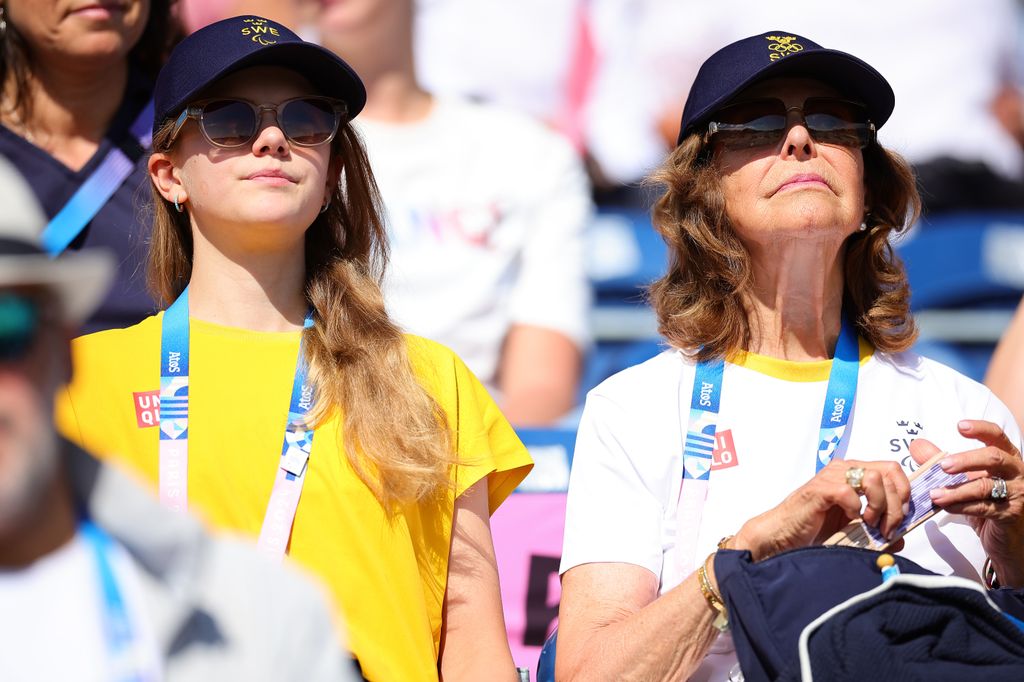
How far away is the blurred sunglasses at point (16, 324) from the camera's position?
3.79 feet

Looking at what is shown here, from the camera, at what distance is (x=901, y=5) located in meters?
4.83

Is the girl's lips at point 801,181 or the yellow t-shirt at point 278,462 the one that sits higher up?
the girl's lips at point 801,181

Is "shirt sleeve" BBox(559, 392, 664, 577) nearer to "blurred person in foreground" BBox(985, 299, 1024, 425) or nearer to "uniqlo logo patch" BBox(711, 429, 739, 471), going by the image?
"uniqlo logo patch" BBox(711, 429, 739, 471)

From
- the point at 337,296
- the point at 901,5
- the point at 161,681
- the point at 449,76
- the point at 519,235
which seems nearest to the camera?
the point at 161,681

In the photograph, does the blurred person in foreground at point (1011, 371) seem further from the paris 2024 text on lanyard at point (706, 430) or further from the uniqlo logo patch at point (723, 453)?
the uniqlo logo patch at point (723, 453)

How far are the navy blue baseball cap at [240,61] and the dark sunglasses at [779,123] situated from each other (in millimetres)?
725

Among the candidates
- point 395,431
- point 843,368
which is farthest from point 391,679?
point 843,368

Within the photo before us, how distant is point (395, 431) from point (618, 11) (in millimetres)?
2685

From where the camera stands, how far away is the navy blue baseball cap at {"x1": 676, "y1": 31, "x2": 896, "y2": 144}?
2604 millimetres

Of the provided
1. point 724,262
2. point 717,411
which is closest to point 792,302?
point 724,262

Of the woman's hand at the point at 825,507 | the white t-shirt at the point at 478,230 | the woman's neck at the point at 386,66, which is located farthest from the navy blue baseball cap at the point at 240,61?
the woman's neck at the point at 386,66

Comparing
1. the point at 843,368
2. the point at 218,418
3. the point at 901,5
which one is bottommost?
the point at 218,418

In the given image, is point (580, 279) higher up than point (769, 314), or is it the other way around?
point (769, 314)

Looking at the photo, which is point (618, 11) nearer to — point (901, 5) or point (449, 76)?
point (449, 76)
